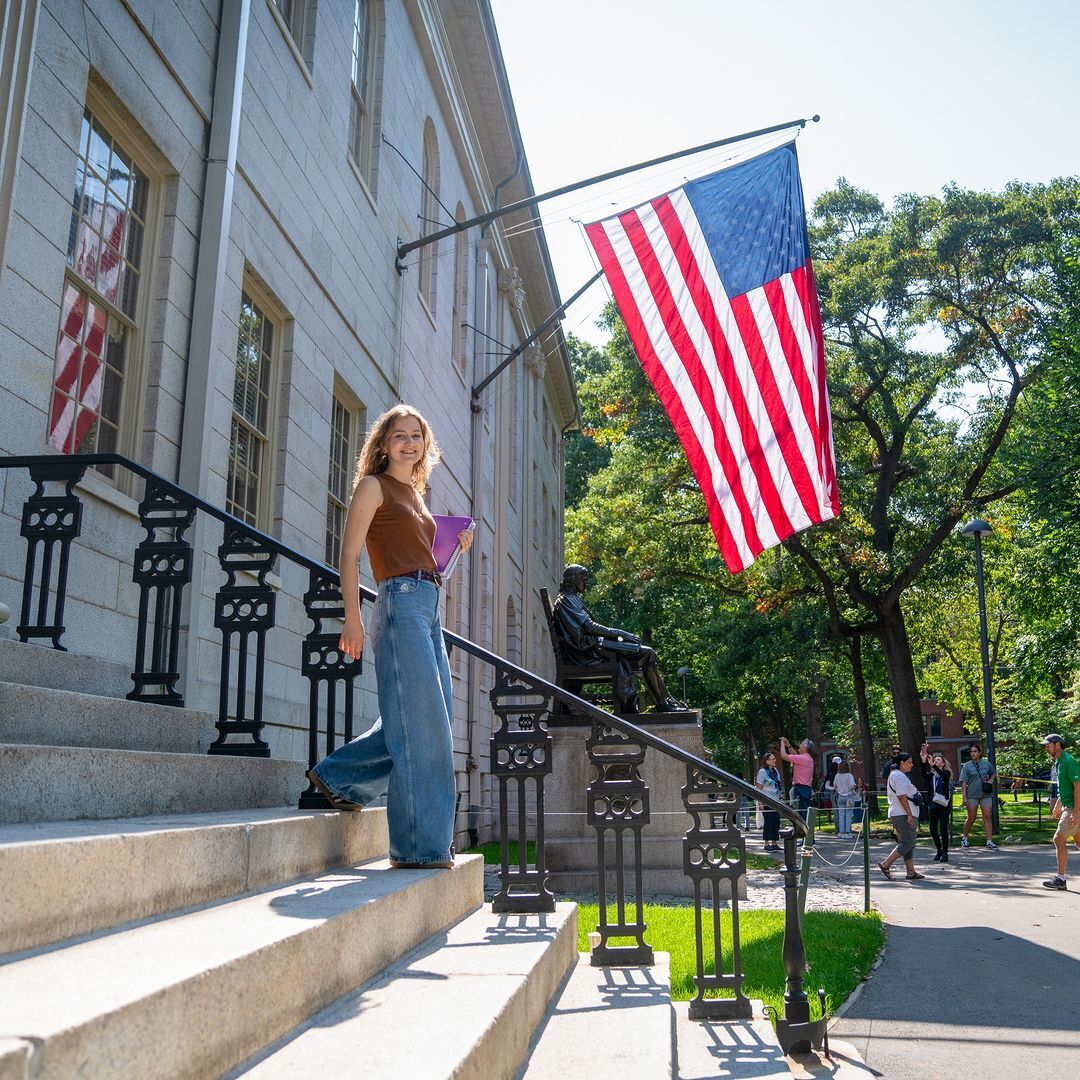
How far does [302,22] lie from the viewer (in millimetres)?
10781

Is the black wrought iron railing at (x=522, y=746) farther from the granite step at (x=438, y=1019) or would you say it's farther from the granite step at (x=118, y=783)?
the granite step at (x=438, y=1019)

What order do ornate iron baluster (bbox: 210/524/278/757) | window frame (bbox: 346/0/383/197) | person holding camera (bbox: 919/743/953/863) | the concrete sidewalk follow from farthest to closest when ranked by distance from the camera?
person holding camera (bbox: 919/743/953/863) < window frame (bbox: 346/0/383/197) < ornate iron baluster (bbox: 210/524/278/757) < the concrete sidewalk

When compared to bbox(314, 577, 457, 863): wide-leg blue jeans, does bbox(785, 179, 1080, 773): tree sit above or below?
above

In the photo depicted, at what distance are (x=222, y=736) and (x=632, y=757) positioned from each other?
7.63 ft

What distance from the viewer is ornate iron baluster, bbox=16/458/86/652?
5.34m

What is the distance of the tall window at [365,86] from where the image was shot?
12789 mm

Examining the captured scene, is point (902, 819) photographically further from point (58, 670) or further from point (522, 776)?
point (58, 670)

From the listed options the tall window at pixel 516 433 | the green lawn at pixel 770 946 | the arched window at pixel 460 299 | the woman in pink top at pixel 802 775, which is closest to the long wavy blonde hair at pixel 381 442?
the green lawn at pixel 770 946

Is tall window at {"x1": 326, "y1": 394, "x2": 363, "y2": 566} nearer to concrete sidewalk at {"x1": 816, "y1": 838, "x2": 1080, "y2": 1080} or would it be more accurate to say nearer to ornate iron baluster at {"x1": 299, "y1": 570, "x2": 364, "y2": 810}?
ornate iron baluster at {"x1": 299, "y1": 570, "x2": 364, "y2": 810}

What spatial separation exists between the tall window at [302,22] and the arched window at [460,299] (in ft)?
24.8

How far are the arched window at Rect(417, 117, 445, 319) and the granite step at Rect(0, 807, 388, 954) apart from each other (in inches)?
490

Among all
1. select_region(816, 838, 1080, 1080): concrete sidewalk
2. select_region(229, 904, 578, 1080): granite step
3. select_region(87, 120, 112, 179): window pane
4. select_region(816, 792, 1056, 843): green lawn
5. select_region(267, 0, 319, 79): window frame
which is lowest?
select_region(816, 838, 1080, 1080): concrete sidewalk

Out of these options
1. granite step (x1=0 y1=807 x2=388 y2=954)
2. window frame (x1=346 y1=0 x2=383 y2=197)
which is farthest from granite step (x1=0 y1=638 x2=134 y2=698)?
window frame (x1=346 y1=0 x2=383 y2=197)

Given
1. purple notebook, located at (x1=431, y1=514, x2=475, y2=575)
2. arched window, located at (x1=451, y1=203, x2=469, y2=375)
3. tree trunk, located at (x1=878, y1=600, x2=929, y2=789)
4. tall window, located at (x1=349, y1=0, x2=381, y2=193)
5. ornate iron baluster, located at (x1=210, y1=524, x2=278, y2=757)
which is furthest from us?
tree trunk, located at (x1=878, y1=600, x2=929, y2=789)
